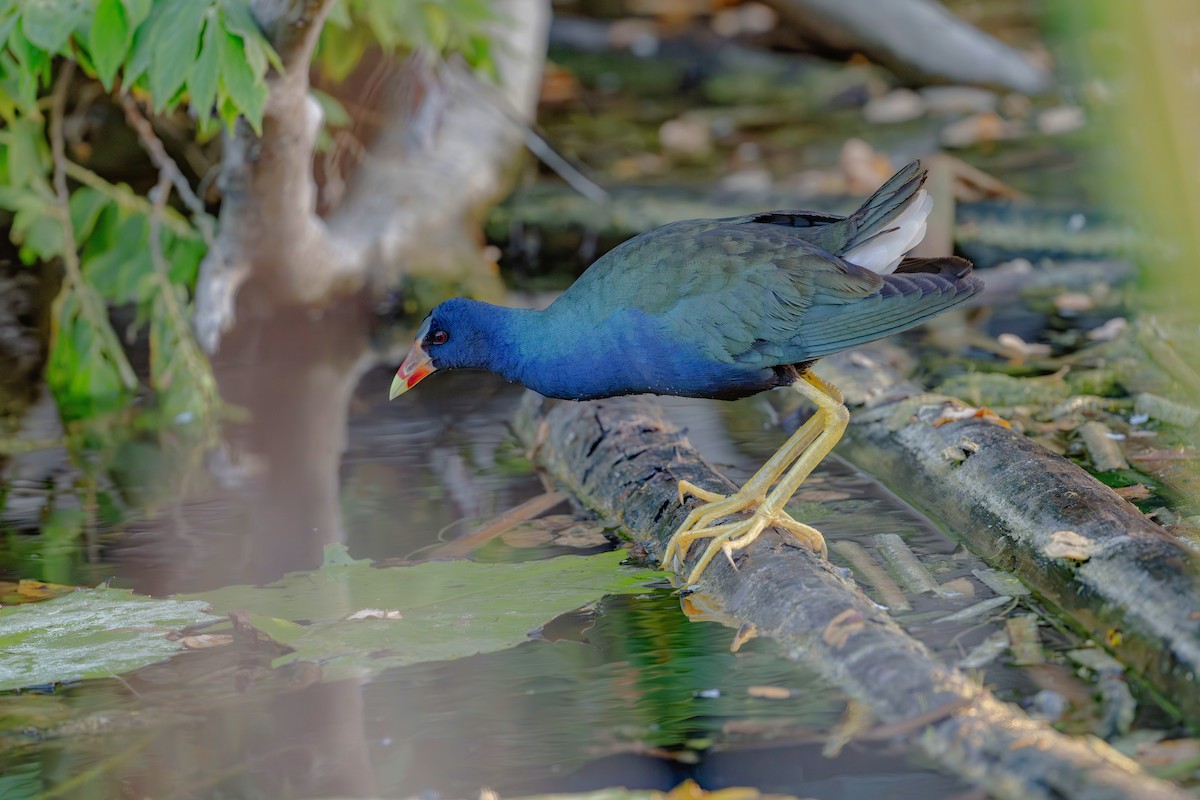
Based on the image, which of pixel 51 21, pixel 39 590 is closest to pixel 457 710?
pixel 39 590

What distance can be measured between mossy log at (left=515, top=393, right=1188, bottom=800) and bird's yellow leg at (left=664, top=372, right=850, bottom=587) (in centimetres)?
4

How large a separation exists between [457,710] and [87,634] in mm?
971

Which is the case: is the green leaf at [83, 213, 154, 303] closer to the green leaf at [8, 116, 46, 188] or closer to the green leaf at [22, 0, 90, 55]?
the green leaf at [8, 116, 46, 188]

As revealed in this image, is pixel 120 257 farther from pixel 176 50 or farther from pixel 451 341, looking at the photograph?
pixel 451 341

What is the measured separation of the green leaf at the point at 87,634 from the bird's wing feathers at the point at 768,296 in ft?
4.31

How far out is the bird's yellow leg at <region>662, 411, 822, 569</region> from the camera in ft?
10.4

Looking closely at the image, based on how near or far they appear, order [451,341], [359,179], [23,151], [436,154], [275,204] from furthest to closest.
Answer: [436,154]
[359,179]
[275,204]
[23,151]
[451,341]

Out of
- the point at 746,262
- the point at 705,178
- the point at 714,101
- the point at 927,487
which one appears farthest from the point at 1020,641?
the point at 714,101

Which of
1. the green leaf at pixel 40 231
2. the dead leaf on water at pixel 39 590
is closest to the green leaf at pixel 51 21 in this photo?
the green leaf at pixel 40 231

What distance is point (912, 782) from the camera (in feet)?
7.28

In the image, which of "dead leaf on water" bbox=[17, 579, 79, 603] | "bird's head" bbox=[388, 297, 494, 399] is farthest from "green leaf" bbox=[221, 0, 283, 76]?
"dead leaf on water" bbox=[17, 579, 79, 603]

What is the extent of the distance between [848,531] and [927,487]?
0.79 feet

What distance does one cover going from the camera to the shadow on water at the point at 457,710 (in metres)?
2.38

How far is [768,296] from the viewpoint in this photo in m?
3.11
